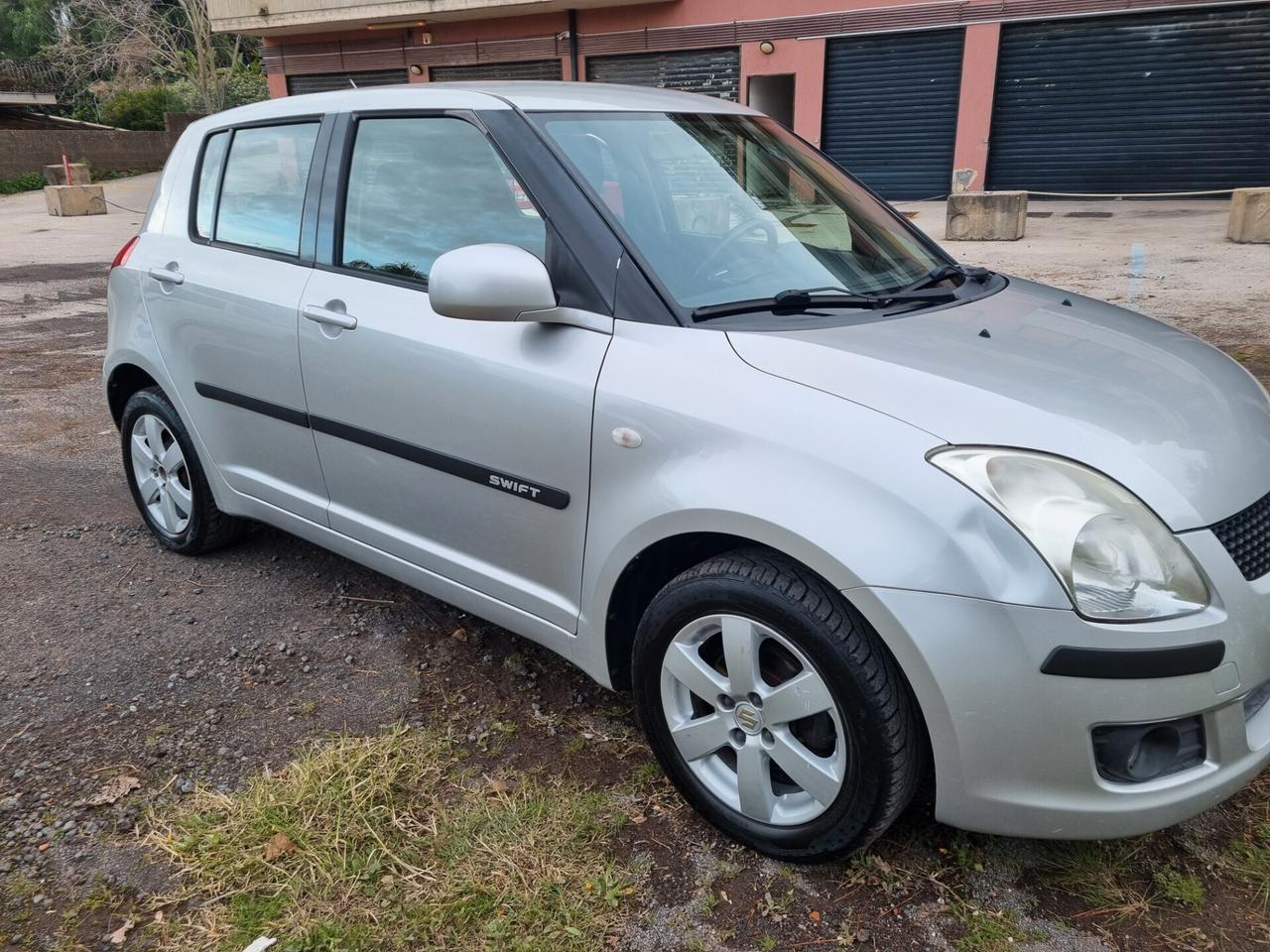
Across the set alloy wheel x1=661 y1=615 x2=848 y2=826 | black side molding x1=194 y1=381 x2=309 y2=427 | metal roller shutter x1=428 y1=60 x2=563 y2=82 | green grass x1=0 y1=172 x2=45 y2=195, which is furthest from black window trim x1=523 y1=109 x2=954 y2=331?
green grass x1=0 y1=172 x2=45 y2=195

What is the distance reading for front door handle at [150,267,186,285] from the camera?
3457mm

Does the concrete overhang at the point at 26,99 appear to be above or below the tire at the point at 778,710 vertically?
above

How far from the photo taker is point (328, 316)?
2867 millimetres

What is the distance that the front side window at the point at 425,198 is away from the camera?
8.63 ft

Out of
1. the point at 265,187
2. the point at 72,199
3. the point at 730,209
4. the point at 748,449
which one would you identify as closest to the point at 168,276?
the point at 265,187

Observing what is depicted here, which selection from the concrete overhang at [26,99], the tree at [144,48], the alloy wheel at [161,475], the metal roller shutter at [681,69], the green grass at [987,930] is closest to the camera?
the green grass at [987,930]

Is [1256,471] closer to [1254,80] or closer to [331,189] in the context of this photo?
[331,189]

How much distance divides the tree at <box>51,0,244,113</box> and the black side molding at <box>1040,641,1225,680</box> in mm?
31380

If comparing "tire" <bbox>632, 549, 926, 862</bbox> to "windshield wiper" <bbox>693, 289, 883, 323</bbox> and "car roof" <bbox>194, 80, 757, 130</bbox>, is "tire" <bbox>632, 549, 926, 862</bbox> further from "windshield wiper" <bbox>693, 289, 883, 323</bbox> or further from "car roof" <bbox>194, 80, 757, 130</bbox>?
"car roof" <bbox>194, 80, 757, 130</bbox>

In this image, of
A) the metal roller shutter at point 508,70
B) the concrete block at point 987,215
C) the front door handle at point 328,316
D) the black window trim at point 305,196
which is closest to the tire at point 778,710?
the front door handle at point 328,316

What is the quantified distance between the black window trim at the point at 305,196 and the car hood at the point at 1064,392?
1591 mm

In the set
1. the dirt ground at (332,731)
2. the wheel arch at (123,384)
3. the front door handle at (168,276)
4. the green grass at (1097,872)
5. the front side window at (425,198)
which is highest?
the front side window at (425,198)

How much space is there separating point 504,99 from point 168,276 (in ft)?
5.22

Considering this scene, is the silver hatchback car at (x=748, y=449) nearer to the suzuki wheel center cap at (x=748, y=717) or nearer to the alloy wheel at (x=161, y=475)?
the suzuki wheel center cap at (x=748, y=717)
